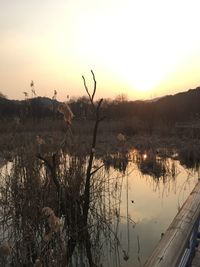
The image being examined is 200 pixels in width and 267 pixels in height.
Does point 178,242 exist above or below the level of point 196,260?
above

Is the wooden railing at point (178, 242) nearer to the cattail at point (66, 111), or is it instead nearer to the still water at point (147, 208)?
the cattail at point (66, 111)

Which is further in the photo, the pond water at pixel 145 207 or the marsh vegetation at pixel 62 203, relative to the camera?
the pond water at pixel 145 207

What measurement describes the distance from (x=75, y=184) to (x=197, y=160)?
7.13m

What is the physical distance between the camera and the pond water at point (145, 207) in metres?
4.38

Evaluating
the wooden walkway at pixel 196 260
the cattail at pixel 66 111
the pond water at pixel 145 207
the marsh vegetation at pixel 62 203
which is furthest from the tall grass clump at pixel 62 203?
the wooden walkway at pixel 196 260

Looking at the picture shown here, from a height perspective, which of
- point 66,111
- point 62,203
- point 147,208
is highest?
point 66,111

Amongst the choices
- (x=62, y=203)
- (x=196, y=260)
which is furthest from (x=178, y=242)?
(x=62, y=203)

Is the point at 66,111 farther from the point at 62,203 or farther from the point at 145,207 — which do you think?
the point at 145,207

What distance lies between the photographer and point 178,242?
254cm

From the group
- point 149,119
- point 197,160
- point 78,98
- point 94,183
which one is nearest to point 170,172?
point 197,160

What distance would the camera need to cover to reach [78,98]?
5598mm

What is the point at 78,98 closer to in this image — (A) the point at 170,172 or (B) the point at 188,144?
(A) the point at 170,172

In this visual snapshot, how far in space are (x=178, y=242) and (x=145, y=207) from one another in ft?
12.2

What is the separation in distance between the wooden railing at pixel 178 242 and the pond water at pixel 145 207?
1.16 m
